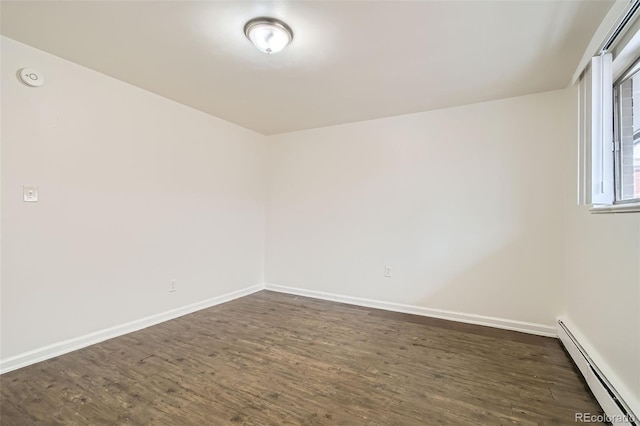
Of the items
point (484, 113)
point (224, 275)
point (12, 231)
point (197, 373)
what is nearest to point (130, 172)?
point (12, 231)

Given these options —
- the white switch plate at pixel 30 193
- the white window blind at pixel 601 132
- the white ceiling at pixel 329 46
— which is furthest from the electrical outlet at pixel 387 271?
the white switch plate at pixel 30 193

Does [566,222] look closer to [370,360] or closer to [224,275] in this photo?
[370,360]

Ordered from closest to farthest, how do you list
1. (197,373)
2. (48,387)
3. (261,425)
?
(261,425), (48,387), (197,373)

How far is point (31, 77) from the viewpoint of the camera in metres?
2.20

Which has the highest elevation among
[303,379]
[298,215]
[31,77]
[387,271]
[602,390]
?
[31,77]

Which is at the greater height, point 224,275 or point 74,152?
point 74,152

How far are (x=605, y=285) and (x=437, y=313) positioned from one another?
1.65 meters

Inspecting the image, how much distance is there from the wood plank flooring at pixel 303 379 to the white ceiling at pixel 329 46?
7.77 feet

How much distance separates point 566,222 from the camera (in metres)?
2.75

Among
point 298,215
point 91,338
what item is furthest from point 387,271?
point 91,338

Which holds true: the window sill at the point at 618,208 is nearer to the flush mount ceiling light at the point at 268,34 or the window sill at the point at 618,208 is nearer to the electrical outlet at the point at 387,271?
the electrical outlet at the point at 387,271

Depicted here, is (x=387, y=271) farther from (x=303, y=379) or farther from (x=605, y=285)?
(x=605, y=285)

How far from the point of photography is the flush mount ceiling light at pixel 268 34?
186 cm

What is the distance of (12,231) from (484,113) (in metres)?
4.32
